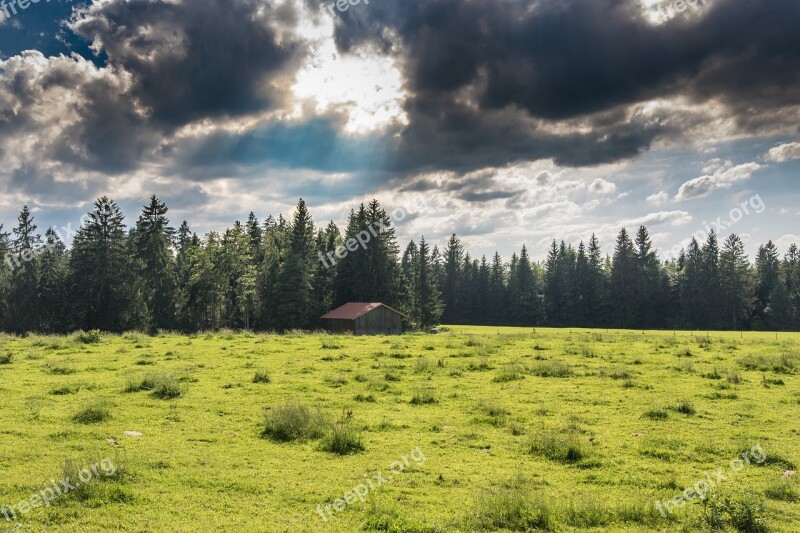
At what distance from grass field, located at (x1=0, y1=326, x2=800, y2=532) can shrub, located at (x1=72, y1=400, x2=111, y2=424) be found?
0.04 m

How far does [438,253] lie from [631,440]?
454ft

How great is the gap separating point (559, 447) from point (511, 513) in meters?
4.35

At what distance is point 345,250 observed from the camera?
90.1 m

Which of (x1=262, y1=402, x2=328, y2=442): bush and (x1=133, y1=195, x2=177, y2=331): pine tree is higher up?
(x1=133, y1=195, x2=177, y2=331): pine tree

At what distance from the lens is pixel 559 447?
42.5 feet

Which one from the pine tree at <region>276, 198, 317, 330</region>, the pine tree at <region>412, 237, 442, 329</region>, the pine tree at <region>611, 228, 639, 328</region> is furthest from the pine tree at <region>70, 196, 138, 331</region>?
the pine tree at <region>611, 228, 639, 328</region>

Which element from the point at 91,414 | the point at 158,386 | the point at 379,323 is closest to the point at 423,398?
the point at 158,386

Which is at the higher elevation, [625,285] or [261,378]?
[625,285]

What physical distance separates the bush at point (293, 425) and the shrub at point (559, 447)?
5834 millimetres

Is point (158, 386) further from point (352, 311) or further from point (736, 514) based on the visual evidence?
point (352, 311)

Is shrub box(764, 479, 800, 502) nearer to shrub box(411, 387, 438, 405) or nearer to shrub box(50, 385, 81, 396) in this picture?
shrub box(411, 387, 438, 405)

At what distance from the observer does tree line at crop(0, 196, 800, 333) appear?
76.1m

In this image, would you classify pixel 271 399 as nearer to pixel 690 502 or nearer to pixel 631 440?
pixel 631 440

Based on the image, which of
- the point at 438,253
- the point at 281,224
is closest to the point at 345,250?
the point at 281,224
